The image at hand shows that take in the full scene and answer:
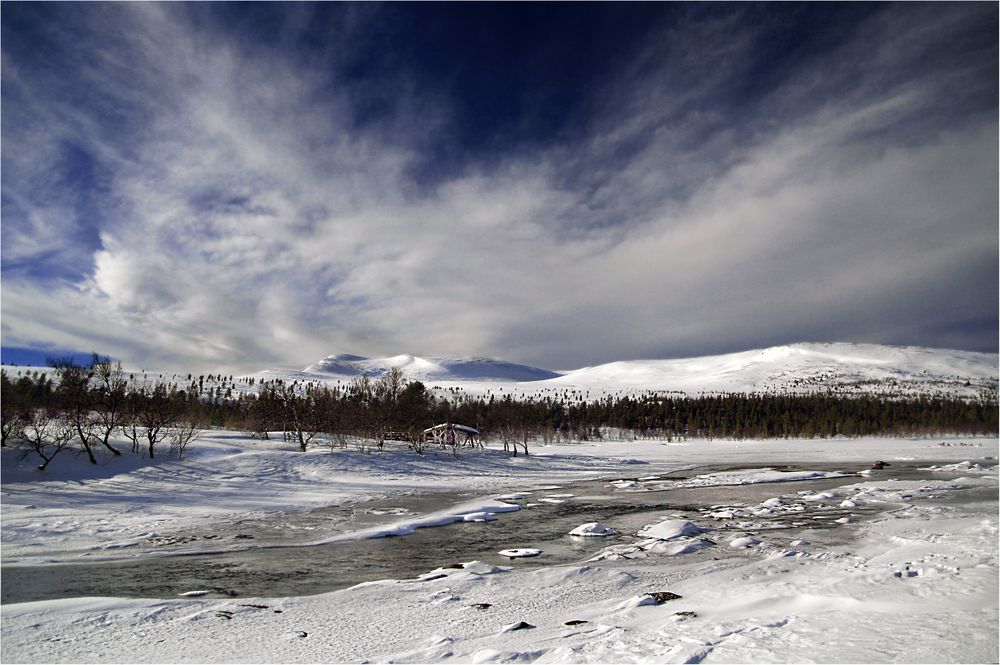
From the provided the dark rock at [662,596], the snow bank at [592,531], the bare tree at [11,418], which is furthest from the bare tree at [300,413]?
the dark rock at [662,596]

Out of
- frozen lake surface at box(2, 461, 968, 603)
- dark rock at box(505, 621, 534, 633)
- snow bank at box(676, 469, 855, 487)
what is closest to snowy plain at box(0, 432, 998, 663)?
dark rock at box(505, 621, 534, 633)

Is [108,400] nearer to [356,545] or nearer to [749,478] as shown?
[356,545]

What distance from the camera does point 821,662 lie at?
609 centimetres

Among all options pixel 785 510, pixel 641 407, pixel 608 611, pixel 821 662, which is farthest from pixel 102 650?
pixel 641 407

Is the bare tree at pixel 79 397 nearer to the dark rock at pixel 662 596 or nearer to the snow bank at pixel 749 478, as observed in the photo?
the dark rock at pixel 662 596

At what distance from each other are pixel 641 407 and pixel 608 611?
147 metres

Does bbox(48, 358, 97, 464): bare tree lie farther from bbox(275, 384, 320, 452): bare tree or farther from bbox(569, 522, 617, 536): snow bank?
bbox(569, 522, 617, 536): snow bank

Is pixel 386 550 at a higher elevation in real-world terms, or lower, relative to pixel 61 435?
lower

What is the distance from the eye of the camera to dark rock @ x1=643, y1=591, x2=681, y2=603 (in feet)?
34.9

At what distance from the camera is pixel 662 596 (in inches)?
429

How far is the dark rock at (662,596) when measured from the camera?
419 inches

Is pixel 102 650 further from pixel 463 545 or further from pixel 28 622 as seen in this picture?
pixel 463 545

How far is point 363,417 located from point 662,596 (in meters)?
52.5

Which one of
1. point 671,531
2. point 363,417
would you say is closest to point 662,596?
point 671,531
